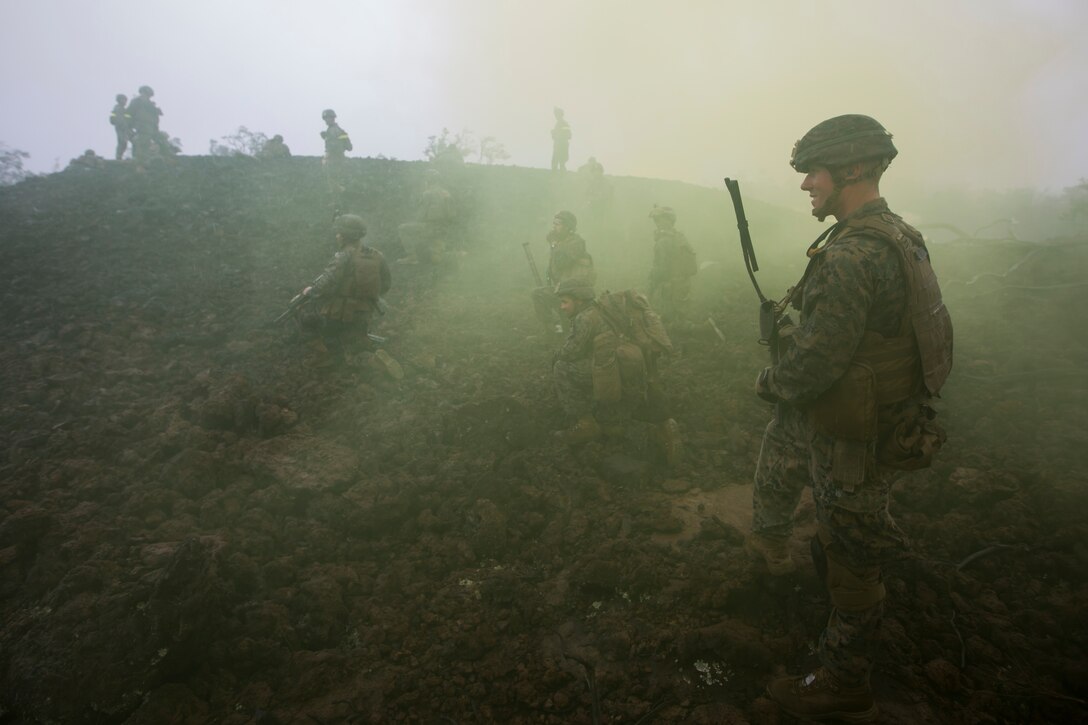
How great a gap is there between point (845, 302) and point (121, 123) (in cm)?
1943

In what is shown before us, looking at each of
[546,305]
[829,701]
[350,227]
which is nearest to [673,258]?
[546,305]

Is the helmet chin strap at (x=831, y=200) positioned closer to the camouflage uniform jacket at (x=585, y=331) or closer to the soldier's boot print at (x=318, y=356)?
the camouflage uniform jacket at (x=585, y=331)

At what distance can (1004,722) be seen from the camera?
8.04 feet

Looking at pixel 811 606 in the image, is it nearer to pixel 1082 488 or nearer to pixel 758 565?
pixel 758 565

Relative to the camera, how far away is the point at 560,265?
890 cm

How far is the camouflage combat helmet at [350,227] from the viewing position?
280 inches

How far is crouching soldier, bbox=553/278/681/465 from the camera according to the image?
5.26 m

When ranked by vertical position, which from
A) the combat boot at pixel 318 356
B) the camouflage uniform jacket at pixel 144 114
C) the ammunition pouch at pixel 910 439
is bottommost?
the combat boot at pixel 318 356

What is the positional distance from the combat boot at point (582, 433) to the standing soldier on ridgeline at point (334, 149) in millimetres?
12351

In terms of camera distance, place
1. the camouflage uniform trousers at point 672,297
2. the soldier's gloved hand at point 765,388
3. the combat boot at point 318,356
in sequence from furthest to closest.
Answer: the camouflage uniform trousers at point 672,297
the combat boot at point 318,356
the soldier's gloved hand at point 765,388

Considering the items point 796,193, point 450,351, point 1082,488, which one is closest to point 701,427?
point 1082,488

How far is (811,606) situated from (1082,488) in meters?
2.58

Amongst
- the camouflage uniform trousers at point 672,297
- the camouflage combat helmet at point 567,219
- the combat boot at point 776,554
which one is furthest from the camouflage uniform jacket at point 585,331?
the camouflage uniform trousers at point 672,297

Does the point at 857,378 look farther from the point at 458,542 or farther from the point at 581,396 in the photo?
the point at 581,396
